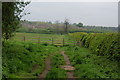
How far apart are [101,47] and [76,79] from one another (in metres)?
8.01

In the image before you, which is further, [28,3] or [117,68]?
[28,3]

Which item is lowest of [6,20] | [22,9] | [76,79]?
[76,79]

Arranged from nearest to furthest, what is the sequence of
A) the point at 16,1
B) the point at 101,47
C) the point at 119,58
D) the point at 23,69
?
1. the point at 23,69
2. the point at 119,58
3. the point at 16,1
4. the point at 101,47

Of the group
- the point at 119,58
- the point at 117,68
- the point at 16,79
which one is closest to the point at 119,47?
the point at 119,58

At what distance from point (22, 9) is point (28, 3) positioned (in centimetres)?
59

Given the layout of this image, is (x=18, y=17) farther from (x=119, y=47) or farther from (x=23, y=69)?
(x=119, y=47)

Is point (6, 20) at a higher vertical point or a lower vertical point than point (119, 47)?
higher

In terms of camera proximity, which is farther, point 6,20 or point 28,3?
point 28,3

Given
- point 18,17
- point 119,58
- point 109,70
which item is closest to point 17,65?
point 18,17

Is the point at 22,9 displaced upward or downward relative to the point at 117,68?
upward

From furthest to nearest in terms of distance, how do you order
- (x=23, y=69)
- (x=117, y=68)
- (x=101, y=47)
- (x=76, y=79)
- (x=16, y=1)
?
(x=101, y=47) < (x=16, y=1) < (x=117, y=68) < (x=23, y=69) < (x=76, y=79)

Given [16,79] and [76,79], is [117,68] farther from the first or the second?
[16,79]

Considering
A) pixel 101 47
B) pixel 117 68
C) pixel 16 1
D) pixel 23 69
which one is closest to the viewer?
pixel 23 69

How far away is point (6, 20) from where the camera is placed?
11875 mm
